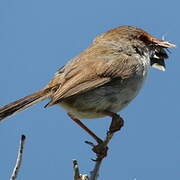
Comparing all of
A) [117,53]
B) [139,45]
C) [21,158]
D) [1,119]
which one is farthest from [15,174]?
[139,45]

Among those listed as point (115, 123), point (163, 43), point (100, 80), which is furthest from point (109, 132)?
point (163, 43)

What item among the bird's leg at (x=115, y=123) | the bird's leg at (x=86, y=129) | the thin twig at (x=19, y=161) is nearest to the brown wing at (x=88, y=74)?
the bird's leg at (x=115, y=123)

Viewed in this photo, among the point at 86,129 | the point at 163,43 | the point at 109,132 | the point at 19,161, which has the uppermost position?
the point at 163,43

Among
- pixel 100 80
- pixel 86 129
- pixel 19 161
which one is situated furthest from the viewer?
pixel 86 129

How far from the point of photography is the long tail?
207 inches

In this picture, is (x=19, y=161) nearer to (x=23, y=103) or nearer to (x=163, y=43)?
(x=23, y=103)

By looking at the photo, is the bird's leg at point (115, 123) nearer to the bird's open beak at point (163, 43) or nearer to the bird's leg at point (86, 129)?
the bird's leg at point (86, 129)

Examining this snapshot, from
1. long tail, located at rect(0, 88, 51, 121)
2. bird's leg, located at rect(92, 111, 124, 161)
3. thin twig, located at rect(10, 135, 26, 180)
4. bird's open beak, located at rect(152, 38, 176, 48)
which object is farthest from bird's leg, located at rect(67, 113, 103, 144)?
thin twig, located at rect(10, 135, 26, 180)

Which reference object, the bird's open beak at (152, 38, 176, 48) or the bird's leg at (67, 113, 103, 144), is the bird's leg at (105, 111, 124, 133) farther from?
the bird's open beak at (152, 38, 176, 48)

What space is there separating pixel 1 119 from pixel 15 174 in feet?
5.76

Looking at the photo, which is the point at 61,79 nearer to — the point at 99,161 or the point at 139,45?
the point at 139,45

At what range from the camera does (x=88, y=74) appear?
5.72 m

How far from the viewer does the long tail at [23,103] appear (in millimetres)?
5254

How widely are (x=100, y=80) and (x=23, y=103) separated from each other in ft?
3.52
